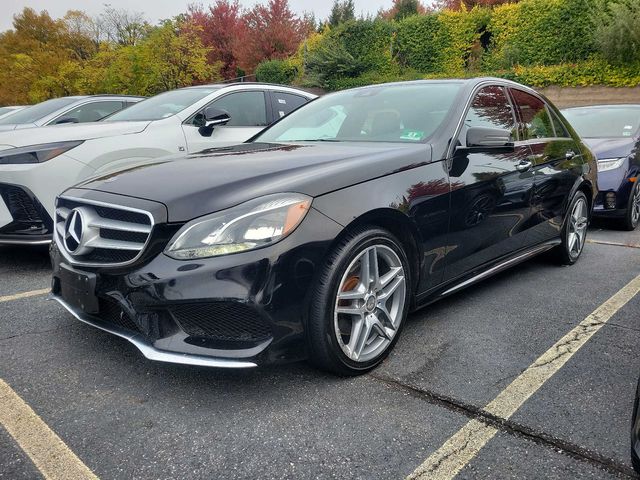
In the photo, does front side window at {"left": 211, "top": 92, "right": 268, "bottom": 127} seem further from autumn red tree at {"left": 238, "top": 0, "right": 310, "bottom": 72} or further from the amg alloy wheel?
autumn red tree at {"left": 238, "top": 0, "right": 310, "bottom": 72}

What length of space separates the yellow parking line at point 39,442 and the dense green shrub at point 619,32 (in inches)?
669

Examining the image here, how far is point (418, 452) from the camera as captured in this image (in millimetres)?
1924

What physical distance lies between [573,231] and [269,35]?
103ft

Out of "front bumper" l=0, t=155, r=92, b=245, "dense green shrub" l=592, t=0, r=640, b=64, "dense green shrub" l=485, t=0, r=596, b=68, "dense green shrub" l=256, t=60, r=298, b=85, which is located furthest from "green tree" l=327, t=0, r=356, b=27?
"front bumper" l=0, t=155, r=92, b=245

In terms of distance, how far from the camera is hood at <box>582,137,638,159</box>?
5848 millimetres

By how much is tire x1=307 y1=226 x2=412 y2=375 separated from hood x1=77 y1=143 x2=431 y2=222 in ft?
1.04

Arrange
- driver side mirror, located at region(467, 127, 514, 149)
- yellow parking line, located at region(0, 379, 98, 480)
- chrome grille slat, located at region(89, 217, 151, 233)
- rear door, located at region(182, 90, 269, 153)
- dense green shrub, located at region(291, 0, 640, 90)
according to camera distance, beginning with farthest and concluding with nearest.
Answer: dense green shrub, located at region(291, 0, 640, 90) < rear door, located at region(182, 90, 269, 153) < driver side mirror, located at region(467, 127, 514, 149) < chrome grille slat, located at region(89, 217, 151, 233) < yellow parking line, located at region(0, 379, 98, 480)

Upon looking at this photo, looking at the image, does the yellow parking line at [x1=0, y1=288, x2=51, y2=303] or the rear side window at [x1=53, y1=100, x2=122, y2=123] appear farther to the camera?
the rear side window at [x1=53, y1=100, x2=122, y2=123]

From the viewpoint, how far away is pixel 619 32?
14594 mm

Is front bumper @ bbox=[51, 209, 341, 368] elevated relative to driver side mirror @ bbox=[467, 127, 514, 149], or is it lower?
lower

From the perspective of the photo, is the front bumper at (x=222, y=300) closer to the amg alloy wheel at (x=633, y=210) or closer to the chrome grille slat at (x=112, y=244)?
the chrome grille slat at (x=112, y=244)

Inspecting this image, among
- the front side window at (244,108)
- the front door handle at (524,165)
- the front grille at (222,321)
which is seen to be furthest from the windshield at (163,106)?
the front grille at (222,321)

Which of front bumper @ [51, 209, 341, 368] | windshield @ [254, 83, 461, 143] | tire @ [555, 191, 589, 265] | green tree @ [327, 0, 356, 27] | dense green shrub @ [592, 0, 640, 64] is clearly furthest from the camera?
green tree @ [327, 0, 356, 27]

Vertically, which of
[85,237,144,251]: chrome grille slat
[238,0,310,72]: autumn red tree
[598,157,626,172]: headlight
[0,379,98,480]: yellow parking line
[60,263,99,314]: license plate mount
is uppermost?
[238,0,310,72]: autumn red tree
